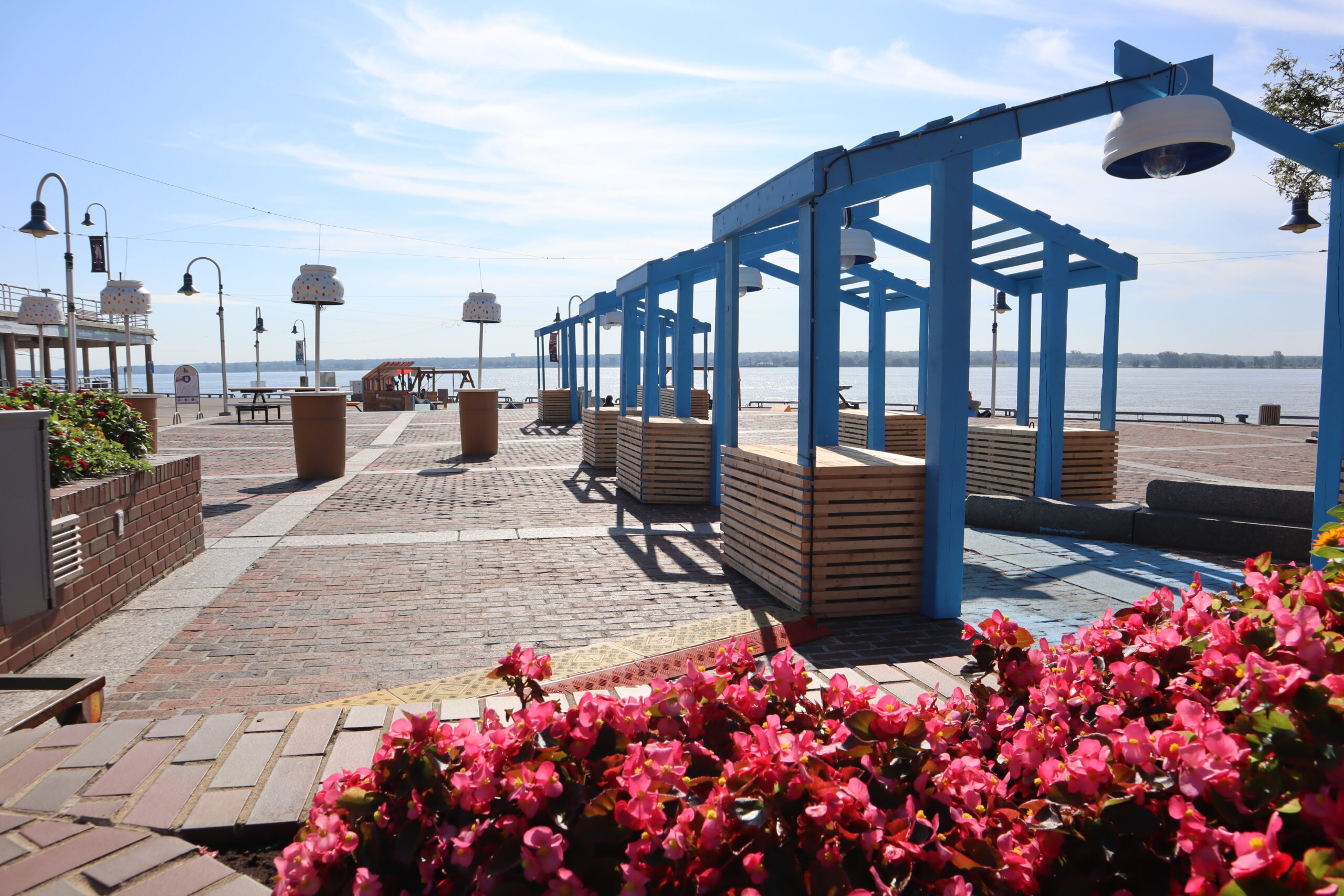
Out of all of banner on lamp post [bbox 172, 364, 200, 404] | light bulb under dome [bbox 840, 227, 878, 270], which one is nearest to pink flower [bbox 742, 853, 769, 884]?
light bulb under dome [bbox 840, 227, 878, 270]

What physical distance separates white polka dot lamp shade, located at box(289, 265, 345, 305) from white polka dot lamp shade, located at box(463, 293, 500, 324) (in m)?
4.05

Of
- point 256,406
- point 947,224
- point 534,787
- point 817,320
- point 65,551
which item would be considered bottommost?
point 65,551

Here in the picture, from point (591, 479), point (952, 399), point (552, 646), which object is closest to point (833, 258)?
point (952, 399)

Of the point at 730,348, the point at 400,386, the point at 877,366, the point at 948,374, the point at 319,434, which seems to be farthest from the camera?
the point at 400,386

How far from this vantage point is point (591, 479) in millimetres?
13180

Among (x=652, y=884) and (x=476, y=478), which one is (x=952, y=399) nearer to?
(x=652, y=884)

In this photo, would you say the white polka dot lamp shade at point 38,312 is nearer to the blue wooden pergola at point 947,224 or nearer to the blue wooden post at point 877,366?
the blue wooden post at point 877,366

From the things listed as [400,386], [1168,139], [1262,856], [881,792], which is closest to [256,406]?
[400,386]

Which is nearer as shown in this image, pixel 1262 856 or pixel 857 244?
pixel 1262 856

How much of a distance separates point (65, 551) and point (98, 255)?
21.3 metres

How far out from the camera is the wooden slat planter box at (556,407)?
2680 centimetres

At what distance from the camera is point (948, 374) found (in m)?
5.34

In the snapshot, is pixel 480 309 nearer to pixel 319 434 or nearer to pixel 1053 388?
pixel 319 434

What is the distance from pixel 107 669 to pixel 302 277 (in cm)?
1053
